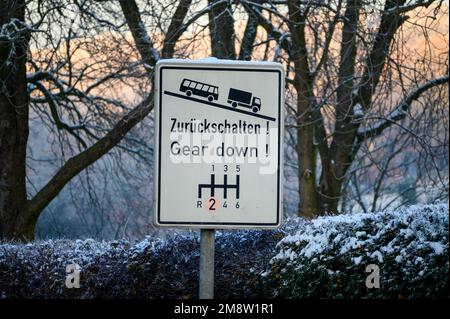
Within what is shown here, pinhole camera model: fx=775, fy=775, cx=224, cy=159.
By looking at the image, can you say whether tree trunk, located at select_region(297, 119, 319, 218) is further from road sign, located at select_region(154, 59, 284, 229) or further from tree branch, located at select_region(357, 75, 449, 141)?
road sign, located at select_region(154, 59, 284, 229)

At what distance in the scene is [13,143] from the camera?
12.3 m

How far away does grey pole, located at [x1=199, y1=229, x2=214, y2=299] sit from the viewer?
4285 mm

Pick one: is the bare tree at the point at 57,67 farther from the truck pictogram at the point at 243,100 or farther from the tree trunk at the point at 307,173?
the truck pictogram at the point at 243,100

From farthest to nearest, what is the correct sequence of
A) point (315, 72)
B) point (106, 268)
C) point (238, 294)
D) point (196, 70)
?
point (315, 72)
point (106, 268)
point (238, 294)
point (196, 70)

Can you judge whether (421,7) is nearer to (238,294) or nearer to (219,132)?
(238,294)

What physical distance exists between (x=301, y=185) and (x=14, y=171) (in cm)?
474

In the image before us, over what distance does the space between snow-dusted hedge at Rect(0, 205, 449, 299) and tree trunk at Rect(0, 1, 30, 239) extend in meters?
5.41

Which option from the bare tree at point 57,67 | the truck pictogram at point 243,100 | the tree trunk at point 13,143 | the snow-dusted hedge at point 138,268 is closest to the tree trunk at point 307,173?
the bare tree at point 57,67

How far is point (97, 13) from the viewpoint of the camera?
39.5ft

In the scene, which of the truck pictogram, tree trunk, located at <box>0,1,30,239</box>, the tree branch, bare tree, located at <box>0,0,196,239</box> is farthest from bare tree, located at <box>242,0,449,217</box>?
the truck pictogram

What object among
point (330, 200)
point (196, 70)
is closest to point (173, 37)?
point (330, 200)

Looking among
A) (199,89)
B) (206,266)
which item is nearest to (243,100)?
(199,89)

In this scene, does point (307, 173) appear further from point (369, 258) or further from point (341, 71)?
point (369, 258)

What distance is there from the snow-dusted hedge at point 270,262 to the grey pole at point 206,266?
142 centimetres
